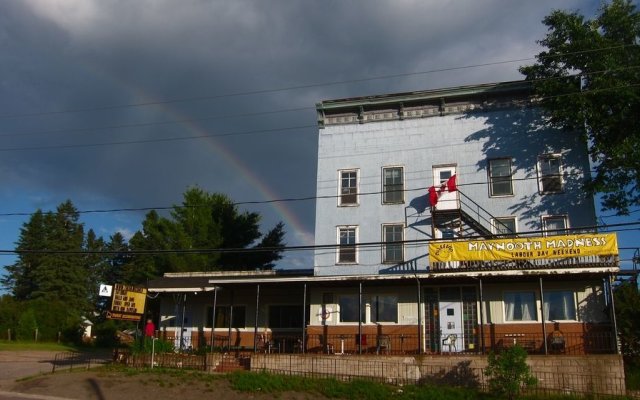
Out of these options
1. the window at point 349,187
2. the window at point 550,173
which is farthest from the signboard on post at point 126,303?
the window at point 550,173

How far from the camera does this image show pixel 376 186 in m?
31.9

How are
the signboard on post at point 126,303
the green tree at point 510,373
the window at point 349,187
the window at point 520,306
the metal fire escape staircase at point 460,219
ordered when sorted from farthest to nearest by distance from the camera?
the window at point 349,187 → the metal fire escape staircase at point 460,219 → the signboard on post at point 126,303 → the window at point 520,306 → the green tree at point 510,373

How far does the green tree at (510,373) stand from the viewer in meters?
19.7

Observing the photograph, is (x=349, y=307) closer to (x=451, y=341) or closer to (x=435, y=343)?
(x=435, y=343)

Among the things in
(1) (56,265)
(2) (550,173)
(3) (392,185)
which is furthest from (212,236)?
(1) (56,265)

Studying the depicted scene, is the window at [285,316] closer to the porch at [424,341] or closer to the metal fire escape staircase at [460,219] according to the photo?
the porch at [424,341]

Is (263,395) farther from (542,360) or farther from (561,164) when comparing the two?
(561,164)

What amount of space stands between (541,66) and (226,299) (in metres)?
20.4

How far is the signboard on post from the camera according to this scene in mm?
27812

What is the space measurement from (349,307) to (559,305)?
9712 millimetres

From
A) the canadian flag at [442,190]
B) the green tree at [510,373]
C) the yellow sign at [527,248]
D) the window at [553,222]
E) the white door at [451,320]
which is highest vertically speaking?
the canadian flag at [442,190]

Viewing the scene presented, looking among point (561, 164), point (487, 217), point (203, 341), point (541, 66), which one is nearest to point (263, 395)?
point (203, 341)

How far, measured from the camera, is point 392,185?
104ft

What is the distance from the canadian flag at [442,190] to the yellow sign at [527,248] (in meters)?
3.70
